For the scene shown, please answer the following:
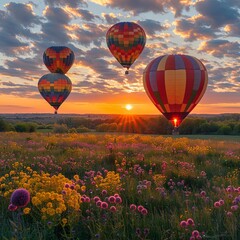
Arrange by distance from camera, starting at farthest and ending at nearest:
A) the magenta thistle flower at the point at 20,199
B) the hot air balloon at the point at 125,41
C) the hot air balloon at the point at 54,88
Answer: the hot air balloon at the point at 54,88 → the hot air balloon at the point at 125,41 → the magenta thistle flower at the point at 20,199

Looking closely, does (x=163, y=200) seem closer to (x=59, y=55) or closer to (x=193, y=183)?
(x=193, y=183)

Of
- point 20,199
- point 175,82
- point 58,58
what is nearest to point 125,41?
point 58,58

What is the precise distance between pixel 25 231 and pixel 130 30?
36.1m

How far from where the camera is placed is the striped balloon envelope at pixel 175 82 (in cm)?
2400

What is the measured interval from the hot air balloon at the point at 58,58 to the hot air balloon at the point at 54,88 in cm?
241

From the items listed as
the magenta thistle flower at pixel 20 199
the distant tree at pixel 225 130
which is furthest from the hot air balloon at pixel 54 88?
the magenta thistle flower at pixel 20 199

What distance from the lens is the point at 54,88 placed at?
47500 mm

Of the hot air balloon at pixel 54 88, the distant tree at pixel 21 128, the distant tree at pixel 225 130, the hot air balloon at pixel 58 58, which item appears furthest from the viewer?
the distant tree at pixel 21 128

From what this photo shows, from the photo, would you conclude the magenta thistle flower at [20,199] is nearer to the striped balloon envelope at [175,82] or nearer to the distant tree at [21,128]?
the striped balloon envelope at [175,82]

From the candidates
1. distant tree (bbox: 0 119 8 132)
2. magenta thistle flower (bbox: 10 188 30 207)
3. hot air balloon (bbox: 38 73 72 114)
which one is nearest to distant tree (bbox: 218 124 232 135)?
hot air balloon (bbox: 38 73 72 114)

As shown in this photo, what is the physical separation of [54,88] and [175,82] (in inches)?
1038

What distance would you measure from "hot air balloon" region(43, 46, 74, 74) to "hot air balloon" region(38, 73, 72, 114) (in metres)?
2.41

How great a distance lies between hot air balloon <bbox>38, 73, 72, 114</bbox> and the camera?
156 feet

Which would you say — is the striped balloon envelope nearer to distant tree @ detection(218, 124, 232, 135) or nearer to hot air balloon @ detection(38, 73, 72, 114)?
hot air balloon @ detection(38, 73, 72, 114)
